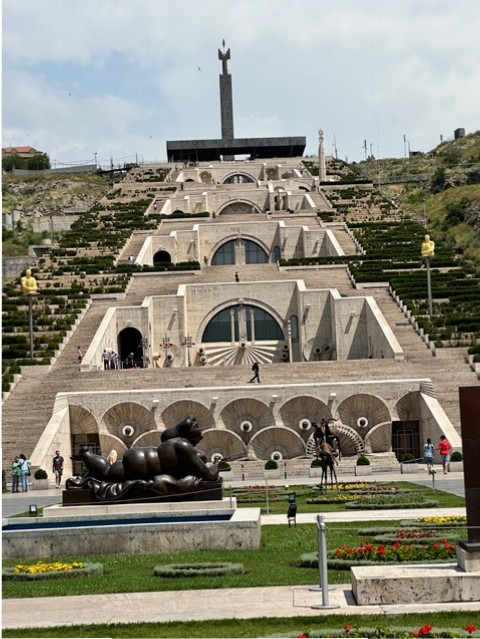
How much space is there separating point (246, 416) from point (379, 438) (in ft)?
14.8

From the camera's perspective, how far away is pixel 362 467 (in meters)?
32.2

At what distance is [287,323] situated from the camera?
55.7 metres

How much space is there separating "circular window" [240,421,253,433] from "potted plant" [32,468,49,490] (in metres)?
7.50

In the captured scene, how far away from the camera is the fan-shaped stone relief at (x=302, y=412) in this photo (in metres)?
37.1

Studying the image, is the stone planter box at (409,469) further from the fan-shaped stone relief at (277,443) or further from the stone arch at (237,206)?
the stone arch at (237,206)

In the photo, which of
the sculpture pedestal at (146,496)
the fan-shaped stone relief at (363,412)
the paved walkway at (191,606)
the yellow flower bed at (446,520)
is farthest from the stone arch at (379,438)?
the paved walkway at (191,606)

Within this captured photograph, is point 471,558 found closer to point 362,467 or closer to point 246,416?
point 362,467

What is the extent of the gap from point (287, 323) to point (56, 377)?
54.3 feet

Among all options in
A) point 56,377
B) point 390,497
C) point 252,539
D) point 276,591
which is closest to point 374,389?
point 56,377

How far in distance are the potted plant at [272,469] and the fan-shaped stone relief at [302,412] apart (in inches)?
168

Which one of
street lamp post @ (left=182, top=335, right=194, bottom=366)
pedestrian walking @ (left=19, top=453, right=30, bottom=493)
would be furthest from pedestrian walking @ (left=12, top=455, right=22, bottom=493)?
street lamp post @ (left=182, top=335, right=194, bottom=366)

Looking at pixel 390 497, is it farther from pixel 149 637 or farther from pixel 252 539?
pixel 149 637

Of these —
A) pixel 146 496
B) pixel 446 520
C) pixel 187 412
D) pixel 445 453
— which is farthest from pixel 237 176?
pixel 446 520

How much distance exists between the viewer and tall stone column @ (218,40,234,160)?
111000 millimetres
